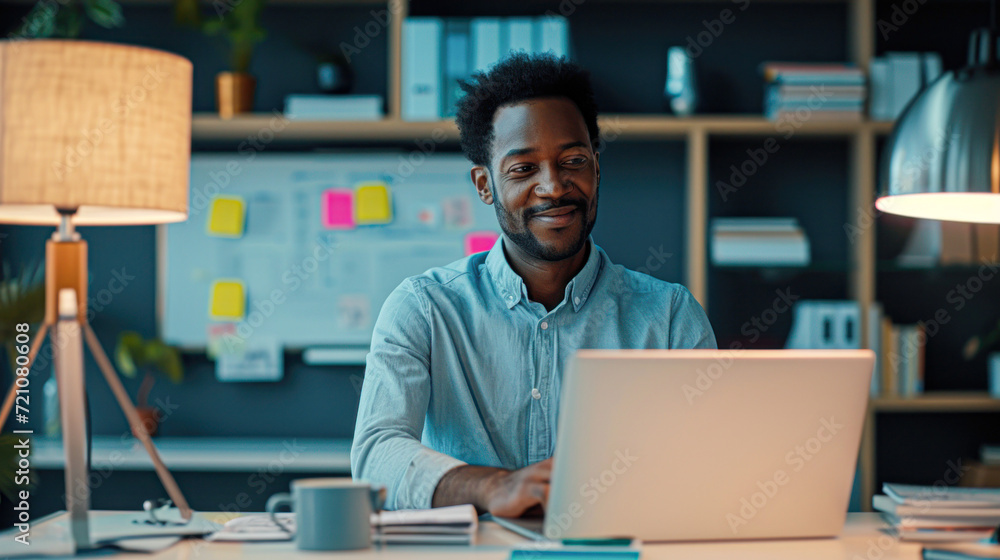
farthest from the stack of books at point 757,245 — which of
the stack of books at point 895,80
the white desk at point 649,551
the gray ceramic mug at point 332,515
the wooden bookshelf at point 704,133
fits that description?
the gray ceramic mug at point 332,515

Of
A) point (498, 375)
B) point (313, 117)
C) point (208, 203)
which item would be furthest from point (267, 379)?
point (498, 375)

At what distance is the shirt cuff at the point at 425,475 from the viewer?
136 cm

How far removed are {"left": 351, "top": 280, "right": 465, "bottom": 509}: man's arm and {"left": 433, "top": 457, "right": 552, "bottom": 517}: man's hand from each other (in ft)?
0.07

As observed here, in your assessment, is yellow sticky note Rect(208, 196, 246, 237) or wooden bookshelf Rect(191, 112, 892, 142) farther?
yellow sticky note Rect(208, 196, 246, 237)

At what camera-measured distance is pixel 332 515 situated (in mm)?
1146

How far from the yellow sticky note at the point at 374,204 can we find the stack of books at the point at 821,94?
1376 millimetres

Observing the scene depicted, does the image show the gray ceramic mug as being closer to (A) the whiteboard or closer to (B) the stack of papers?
(B) the stack of papers

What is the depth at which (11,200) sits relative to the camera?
47.5 inches

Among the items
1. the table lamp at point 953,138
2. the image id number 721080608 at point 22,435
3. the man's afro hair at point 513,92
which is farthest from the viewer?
the image id number 721080608 at point 22,435

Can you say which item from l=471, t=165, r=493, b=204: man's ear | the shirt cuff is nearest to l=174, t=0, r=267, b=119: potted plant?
l=471, t=165, r=493, b=204: man's ear

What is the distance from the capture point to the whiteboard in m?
3.21

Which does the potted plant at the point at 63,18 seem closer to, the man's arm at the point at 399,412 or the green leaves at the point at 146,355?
the green leaves at the point at 146,355

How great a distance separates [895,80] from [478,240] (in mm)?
1497

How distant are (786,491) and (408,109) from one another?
6.90 feet
